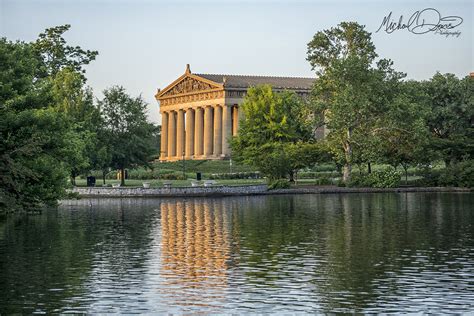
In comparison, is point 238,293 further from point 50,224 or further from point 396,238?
point 50,224

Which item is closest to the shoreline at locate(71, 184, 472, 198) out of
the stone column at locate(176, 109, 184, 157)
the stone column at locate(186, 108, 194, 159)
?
the stone column at locate(186, 108, 194, 159)

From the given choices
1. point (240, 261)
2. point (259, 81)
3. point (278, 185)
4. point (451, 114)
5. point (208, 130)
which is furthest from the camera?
point (208, 130)

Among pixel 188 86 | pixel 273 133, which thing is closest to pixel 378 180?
pixel 273 133

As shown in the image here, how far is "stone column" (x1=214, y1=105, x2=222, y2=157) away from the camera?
154m

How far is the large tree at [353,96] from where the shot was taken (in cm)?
9531

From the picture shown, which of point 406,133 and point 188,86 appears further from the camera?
point 188,86

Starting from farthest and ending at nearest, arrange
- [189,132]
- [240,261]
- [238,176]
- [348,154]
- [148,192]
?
[189,132] → [238,176] → [348,154] → [148,192] → [240,261]

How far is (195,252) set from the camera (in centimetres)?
3991

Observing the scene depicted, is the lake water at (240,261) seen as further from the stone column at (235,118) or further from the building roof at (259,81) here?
the stone column at (235,118)

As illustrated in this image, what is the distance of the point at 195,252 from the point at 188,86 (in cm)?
12326

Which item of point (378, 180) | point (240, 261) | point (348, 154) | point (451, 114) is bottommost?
point (240, 261)

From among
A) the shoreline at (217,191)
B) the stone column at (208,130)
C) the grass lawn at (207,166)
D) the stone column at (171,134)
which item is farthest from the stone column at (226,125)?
the shoreline at (217,191)

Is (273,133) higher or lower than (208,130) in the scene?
lower

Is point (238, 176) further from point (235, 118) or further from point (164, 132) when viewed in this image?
point (164, 132)
